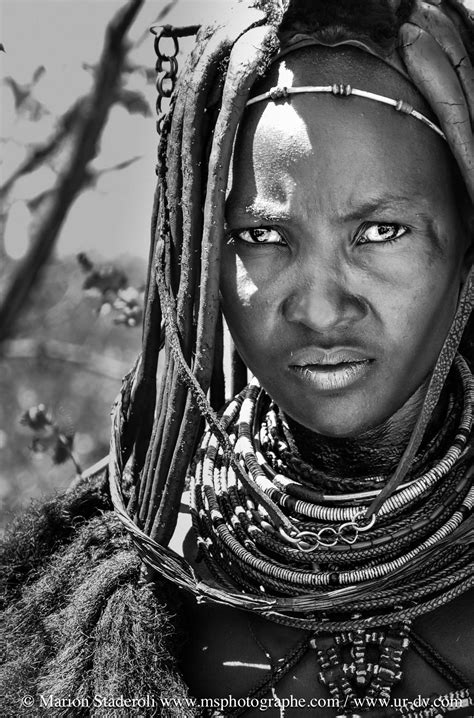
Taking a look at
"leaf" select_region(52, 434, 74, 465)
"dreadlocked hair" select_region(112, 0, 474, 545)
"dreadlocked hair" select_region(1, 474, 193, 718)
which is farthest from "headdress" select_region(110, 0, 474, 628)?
"leaf" select_region(52, 434, 74, 465)

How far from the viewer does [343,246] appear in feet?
6.98

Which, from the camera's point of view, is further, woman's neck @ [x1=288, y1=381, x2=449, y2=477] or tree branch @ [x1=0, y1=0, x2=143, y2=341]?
woman's neck @ [x1=288, y1=381, x2=449, y2=477]


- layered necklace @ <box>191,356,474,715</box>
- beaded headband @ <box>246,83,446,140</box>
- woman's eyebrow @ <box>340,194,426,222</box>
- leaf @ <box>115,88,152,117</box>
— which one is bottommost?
layered necklace @ <box>191,356,474,715</box>

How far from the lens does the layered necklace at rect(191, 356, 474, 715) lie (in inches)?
87.2

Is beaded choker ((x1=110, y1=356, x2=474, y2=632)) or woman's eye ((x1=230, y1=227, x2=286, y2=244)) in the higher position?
woman's eye ((x1=230, y1=227, x2=286, y2=244))

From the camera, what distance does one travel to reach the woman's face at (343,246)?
2113mm

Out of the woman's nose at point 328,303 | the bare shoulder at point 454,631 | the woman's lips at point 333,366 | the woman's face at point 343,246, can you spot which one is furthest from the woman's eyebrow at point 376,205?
the bare shoulder at point 454,631

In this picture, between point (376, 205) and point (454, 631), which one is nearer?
point (376, 205)

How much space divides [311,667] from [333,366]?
67cm

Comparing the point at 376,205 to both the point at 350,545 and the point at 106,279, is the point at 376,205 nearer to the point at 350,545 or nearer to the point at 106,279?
the point at 350,545

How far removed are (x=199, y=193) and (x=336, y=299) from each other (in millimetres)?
430

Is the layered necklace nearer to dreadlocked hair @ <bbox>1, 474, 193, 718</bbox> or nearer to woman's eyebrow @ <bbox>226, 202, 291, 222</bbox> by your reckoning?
dreadlocked hair @ <bbox>1, 474, 193, 718</bbox>

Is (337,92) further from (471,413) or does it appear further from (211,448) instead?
(211,448)

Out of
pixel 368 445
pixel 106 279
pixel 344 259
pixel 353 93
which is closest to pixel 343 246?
pixel 344 259
